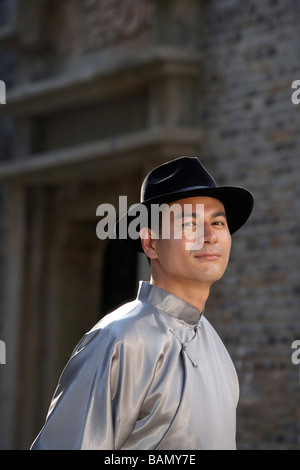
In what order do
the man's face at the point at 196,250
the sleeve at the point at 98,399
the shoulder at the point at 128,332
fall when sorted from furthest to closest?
the man's face at the point at 196,250
the shoulder at the point at 128,332
the sleeve at the point at 98,399

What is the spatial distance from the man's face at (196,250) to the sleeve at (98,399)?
300 millimetres

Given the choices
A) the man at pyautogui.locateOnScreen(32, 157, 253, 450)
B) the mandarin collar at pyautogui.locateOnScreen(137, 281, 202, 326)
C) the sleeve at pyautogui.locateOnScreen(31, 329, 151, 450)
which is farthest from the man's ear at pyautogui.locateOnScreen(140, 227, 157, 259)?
the sleeve at pyautogui.locateOnScreen(31, 329, 151, 450)

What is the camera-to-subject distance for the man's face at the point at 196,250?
254 cm

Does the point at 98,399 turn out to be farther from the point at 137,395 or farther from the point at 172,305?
the point at 172,305

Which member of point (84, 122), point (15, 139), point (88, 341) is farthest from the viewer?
point (15, 139)

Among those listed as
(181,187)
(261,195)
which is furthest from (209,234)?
(261,195)

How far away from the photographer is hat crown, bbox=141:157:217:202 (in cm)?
261

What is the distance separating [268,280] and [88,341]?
445 centimetres

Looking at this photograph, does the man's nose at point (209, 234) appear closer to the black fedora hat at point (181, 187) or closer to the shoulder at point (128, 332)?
the black fedora hat at point (181, 187)

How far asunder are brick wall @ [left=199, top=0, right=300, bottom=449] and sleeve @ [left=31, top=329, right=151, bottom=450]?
424cm

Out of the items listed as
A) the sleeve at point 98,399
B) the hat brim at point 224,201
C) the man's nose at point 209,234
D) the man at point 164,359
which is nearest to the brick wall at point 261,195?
the hat brim at point 224,201
